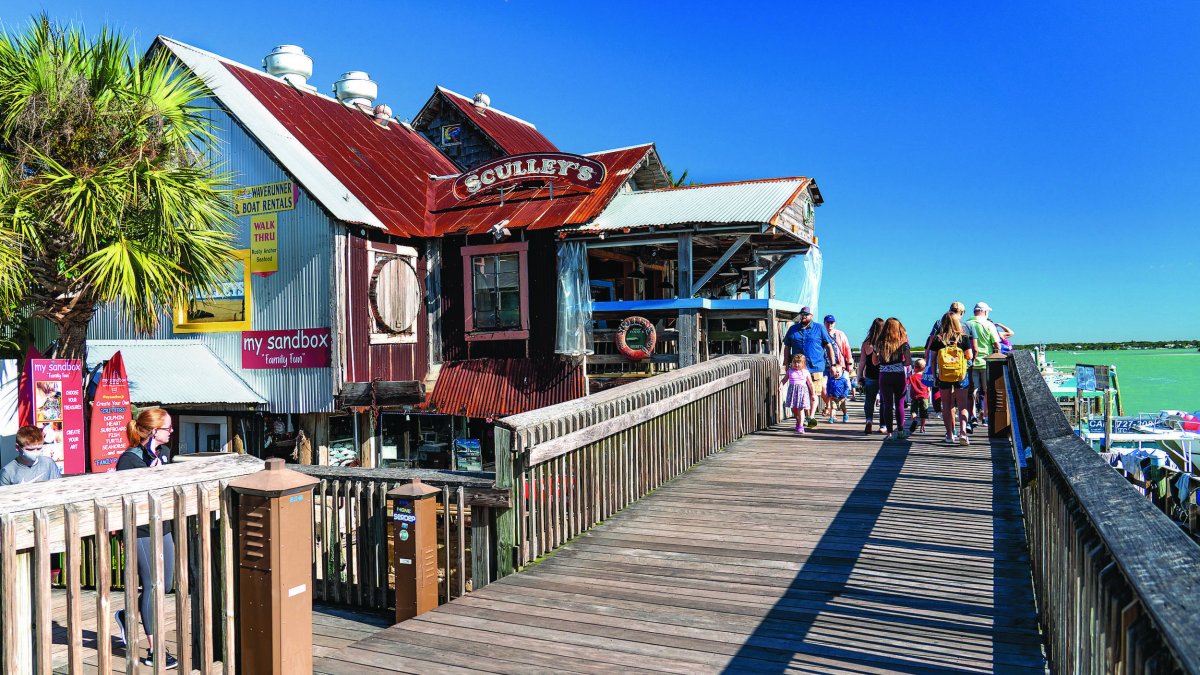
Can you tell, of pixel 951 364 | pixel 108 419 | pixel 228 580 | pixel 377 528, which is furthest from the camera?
pixel 108 419

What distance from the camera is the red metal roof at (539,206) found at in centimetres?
1702

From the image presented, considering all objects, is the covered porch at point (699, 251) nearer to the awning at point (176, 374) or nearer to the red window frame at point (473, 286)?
the red window frame at point (473, 286)

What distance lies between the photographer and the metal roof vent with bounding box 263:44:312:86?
20.9 meters

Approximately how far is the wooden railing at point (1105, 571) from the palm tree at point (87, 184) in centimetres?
1080

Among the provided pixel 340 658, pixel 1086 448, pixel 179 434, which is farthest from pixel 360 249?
pixel 1086 448

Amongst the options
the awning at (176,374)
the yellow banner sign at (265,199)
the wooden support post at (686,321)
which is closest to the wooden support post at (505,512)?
the wooden support post at (686,321)

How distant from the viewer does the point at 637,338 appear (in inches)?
618

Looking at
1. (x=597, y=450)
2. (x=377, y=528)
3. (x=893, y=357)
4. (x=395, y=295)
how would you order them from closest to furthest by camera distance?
(x=377, y=528) < (x=597, y=450) < (x=893, y=357) < (x=395, y=295)

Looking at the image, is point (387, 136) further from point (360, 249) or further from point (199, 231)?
point (199, 231)

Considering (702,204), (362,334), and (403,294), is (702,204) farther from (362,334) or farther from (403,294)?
(362,334)

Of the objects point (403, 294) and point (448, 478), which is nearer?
point (448, 478)

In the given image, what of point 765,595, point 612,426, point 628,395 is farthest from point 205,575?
point 628,395

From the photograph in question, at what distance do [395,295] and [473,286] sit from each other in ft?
5.33

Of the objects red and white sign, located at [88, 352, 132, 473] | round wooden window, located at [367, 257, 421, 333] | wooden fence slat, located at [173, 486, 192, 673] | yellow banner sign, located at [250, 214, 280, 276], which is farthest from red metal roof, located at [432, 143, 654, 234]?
wooden fence slat, located at [173, 486, 192, 673]
